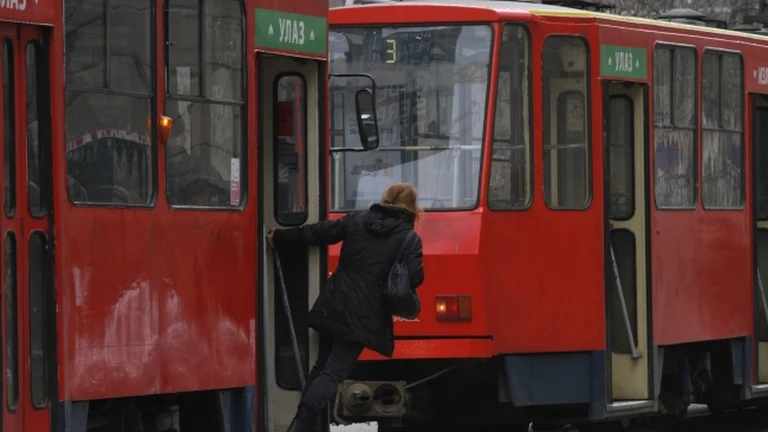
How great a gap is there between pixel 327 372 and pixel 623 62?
4340mm

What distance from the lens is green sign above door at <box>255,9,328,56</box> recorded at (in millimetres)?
9773

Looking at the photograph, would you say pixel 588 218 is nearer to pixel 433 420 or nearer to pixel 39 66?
pixel 433 420

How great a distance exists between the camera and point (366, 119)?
35.6 feet

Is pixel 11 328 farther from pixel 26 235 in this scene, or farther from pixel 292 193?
pixel 292 193

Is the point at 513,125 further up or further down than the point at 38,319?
further up

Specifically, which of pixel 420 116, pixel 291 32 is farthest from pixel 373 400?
pixel 291 32

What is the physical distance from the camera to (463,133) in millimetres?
13039

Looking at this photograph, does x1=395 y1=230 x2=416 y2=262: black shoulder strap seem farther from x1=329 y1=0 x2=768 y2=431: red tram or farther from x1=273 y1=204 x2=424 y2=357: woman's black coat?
x1=329 y1=0 x2=768 y2=431: red tram

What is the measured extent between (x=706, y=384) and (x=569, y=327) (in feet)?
7.96

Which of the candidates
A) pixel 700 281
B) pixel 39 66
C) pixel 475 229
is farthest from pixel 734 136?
pixel 39 66

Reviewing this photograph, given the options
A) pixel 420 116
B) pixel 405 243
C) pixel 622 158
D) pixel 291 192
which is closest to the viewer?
pixel 291 192

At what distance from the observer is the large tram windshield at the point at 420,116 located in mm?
13031

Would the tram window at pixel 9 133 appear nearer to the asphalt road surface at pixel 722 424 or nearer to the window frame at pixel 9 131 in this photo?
the window frame at pixel 9 131

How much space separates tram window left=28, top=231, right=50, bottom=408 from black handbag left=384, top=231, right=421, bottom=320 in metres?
2.66
